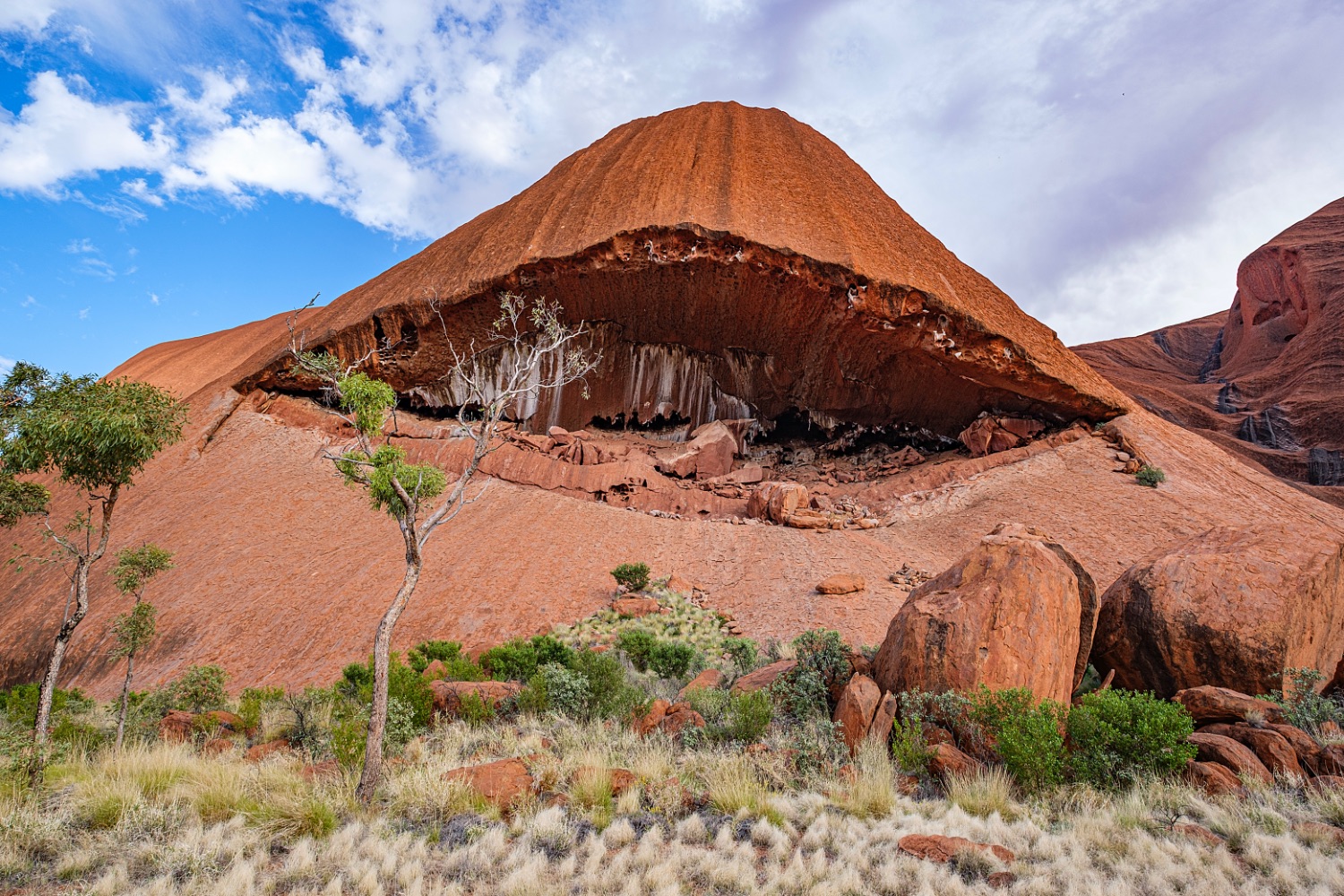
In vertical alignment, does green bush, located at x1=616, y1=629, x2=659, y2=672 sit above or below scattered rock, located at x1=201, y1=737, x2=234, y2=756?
below

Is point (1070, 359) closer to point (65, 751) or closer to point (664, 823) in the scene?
point (664, 823)

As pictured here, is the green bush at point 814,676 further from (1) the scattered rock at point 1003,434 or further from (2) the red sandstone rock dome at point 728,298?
A: (1) the scattered rock at point 1003,434

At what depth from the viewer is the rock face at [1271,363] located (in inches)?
1351

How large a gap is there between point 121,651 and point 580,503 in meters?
12.2

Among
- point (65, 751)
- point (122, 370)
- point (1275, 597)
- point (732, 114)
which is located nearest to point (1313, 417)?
point (732, 114)

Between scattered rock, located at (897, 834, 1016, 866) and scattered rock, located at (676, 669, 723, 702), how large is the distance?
14.9 ft

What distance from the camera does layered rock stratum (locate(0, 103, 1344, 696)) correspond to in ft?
52.2

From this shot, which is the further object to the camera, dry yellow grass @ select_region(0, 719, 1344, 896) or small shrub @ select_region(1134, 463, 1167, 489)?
small shrub @ select_region(1134, 463, 1167, 489)

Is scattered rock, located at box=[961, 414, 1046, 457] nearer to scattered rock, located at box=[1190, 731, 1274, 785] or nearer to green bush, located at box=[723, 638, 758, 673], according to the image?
green bush, located at box=[723, 638, 758, 673]

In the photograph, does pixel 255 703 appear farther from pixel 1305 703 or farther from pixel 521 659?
pixel 1305 703

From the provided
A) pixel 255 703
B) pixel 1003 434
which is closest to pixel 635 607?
pixel 255 703

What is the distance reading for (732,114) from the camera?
2756 centimetres

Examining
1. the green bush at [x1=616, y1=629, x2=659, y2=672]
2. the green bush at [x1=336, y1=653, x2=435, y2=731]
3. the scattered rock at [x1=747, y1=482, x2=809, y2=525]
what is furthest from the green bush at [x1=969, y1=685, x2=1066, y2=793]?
the scattered rock at [x1=747, y1=482, x2=809, y2=525]

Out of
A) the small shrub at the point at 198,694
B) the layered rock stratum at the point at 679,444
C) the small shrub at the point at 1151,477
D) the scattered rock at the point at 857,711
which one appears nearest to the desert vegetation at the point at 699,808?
the scattered rock at the point at 857,711
